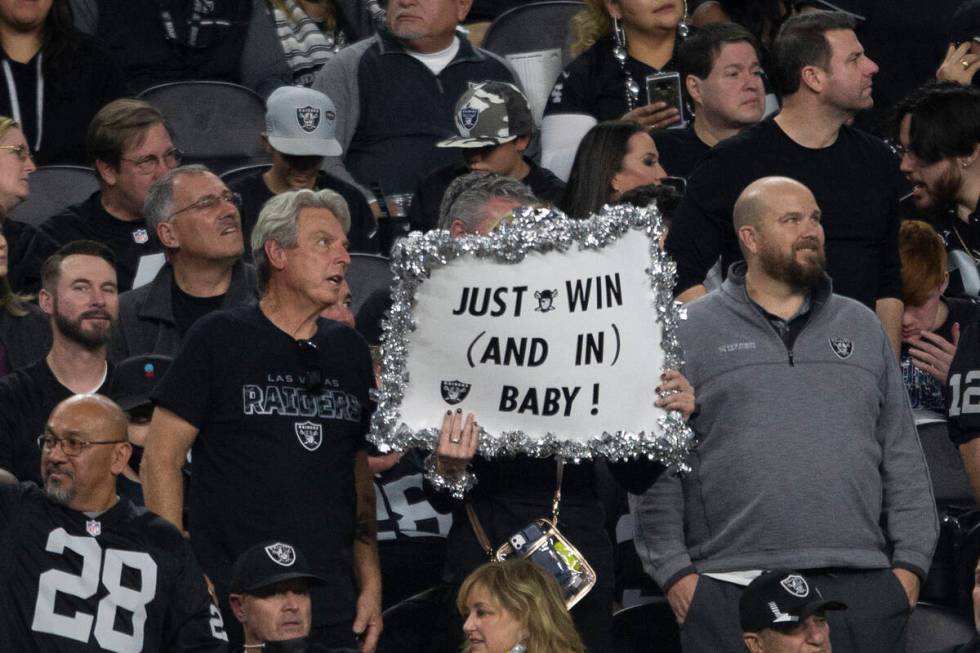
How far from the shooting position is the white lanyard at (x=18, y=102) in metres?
8.88

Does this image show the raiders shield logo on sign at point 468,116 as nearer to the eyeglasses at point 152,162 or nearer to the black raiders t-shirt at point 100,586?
the eyeglasses at point 152,162

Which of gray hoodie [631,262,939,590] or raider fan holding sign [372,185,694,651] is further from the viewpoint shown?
gray hoodie [631,262,939,590]

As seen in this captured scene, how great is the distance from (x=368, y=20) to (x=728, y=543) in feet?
15.3

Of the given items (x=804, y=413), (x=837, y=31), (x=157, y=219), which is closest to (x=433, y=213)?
(x=157, y=219)

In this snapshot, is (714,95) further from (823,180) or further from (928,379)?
(928,379)

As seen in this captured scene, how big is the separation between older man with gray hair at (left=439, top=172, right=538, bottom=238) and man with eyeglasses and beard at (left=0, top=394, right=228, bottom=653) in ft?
3.90

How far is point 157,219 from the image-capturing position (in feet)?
24.4

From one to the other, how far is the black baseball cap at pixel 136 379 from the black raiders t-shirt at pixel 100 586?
0.72m

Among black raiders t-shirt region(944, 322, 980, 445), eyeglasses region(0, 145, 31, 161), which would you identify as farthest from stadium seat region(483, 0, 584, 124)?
black raiders t-shirt region(944, 322, 980, 445)

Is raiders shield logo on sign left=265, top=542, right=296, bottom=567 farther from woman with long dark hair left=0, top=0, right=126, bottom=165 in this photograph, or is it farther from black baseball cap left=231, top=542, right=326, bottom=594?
woman with long dark hair left=0, top=0, right=126, bottom=165

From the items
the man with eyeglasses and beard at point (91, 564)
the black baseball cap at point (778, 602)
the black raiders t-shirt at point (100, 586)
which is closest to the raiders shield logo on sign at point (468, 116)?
the man with eyeglasses and beard at point (91, 564)

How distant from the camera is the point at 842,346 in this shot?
640 centimetres

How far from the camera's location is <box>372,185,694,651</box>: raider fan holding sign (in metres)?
5.71

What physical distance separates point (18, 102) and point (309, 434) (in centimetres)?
341
